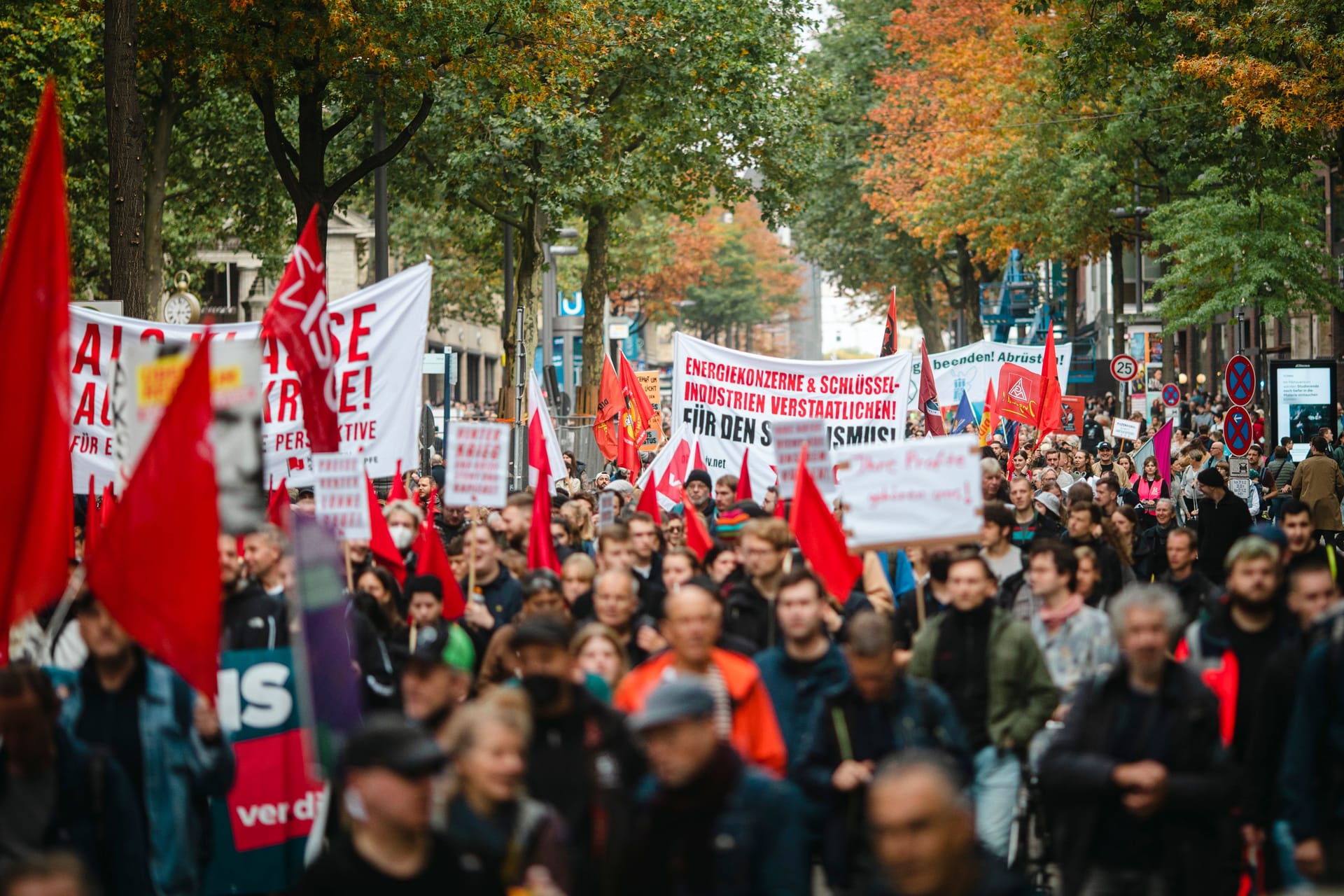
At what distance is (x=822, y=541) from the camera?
10016mm

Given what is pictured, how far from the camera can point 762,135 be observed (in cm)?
3569

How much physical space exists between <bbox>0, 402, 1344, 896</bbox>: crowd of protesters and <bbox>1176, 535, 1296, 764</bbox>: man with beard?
1 cm

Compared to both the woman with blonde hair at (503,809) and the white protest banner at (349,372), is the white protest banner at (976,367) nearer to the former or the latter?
the white protest banner at (349,372)

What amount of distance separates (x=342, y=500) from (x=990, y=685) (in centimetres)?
337

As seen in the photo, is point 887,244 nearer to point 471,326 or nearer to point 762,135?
point 762,135

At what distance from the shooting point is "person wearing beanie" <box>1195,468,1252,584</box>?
1395cm

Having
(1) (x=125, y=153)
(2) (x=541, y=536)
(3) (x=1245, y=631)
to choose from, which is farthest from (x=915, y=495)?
(1) (x=125, y=153)

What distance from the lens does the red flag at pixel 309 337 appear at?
10.6 m

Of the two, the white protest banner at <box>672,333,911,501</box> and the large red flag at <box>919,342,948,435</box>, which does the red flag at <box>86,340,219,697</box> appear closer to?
the white protest banner at <box>672,333,911,501</box>

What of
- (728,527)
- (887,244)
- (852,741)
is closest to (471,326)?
(887,244)

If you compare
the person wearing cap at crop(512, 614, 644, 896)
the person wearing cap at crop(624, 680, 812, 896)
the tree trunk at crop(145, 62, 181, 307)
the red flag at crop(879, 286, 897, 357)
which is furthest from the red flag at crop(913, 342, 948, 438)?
the person wearing cap at crop(624, 680, 812, 896)

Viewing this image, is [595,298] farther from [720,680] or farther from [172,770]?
[720,680]

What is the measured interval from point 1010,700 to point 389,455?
5.39 meters

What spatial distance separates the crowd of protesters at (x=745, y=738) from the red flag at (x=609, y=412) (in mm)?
14257
